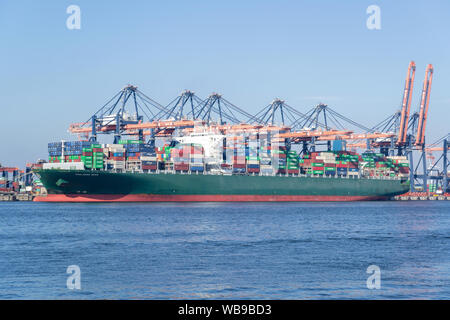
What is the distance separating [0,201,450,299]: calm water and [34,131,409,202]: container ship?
30.4 metres

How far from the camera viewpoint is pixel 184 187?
76.1 meters

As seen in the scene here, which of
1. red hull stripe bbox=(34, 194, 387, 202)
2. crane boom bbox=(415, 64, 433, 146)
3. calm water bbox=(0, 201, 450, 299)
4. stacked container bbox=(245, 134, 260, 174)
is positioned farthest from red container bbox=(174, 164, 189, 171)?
crane boom bbox=(415, 64, 433, 146)

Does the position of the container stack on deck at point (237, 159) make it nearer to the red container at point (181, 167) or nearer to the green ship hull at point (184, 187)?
the red container at point (181, 167)

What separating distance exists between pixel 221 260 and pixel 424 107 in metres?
95.6

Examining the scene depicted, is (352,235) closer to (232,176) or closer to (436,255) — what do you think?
(436,255)

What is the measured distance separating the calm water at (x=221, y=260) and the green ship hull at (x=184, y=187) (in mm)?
28709

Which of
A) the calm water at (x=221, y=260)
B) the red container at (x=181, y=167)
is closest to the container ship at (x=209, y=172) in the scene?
the red container at (x=181, y=167)

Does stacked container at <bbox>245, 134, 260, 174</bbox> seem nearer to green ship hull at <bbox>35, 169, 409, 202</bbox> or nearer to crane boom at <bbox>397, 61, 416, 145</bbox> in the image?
green ship hull at <bbox>35, 169, 409, 202</bbox>

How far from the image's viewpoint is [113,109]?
87.5 m

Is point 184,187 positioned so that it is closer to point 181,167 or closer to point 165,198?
point 165,198

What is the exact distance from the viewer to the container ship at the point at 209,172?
72.0m
